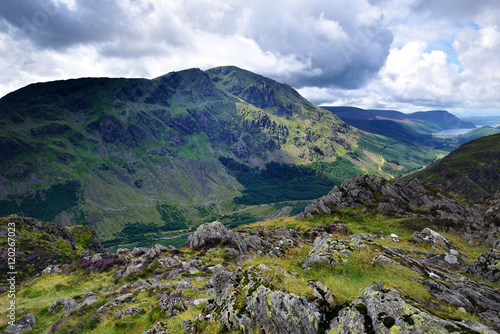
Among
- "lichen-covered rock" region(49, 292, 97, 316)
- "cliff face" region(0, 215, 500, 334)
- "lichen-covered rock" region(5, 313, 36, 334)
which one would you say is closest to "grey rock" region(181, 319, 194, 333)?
"cliff face" region(0, 215, 500, 334)

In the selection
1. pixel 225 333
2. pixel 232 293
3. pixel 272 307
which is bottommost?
pixel 225 333

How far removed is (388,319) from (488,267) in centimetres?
1925

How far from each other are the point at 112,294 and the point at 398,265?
3266cm

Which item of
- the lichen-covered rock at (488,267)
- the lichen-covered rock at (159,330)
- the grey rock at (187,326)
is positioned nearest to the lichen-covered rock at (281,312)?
the grey rock at (187,326)

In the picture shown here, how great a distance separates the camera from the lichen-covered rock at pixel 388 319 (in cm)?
714

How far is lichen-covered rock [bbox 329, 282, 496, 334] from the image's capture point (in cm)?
714

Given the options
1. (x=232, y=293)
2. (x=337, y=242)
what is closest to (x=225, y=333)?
(x=232, y=293)

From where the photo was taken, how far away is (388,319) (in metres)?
7.95

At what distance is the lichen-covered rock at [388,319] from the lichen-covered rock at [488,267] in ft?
52.0

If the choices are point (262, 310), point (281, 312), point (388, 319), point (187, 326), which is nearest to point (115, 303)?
point (187, 326)

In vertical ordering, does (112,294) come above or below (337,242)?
below

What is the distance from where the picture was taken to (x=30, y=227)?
62719 mm

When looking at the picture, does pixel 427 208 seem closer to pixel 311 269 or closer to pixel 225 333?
pixel 311 269

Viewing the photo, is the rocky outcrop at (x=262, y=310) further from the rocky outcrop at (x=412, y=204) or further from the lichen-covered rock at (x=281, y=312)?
the rocky outcrop at (x=412, y=204)
